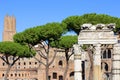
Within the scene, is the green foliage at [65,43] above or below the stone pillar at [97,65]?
above

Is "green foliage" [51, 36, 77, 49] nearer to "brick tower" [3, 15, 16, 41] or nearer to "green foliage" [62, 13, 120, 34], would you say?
"green foliage" [62, 13, 120, 34]

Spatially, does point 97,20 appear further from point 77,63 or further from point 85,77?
point 85,77

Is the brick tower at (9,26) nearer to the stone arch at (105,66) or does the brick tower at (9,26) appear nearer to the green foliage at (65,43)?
the stone arch at (105,66)

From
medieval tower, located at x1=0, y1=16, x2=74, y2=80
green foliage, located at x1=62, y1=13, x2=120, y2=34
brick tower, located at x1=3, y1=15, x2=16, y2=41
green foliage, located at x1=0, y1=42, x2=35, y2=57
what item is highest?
brick tower, located at x1=3, y1=15, x2=16, y2=41

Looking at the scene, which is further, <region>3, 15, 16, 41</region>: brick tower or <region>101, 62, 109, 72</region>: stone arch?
<region>3, 15, 16, 41</region>: brick tower

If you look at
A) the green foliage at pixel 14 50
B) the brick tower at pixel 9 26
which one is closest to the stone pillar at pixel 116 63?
the green foliage at pixel 14 50

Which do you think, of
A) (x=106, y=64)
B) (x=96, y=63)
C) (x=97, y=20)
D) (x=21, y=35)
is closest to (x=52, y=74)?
(x=106, y=64)

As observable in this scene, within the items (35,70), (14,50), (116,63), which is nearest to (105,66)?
(35,70)

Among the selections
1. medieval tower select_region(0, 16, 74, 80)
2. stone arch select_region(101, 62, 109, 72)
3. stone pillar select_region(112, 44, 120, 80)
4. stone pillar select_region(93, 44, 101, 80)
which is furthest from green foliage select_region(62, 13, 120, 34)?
stone arch select_region(101, 62, 109, 72)

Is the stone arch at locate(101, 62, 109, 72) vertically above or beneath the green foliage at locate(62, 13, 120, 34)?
beneath

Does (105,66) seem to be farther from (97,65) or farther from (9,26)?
(9,26)

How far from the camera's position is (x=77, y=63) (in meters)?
18.2

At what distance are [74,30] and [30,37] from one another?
4.02 metres

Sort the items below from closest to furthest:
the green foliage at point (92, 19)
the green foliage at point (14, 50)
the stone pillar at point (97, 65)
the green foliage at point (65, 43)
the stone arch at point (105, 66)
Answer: the stone pillar at point (97, 65), the green foliage at point (92, 19), the green foliage at point (65, 43), the green foliage at point (14, 50), the stone arch at point (105, 66)
